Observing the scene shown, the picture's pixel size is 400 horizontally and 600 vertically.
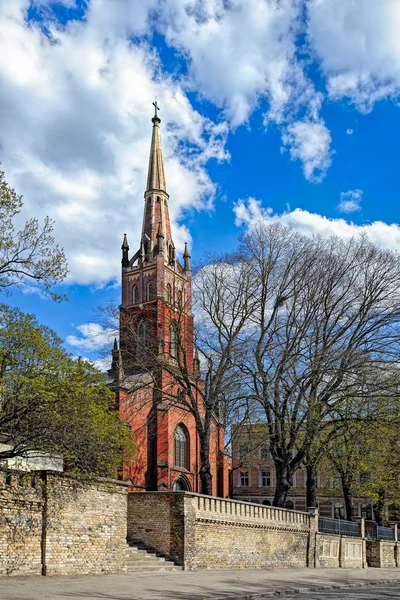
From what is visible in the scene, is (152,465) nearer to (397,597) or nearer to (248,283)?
(248,283)

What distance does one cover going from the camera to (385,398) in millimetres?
26609

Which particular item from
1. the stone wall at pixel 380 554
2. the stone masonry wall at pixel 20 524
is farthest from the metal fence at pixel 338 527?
the stone masonry wall at pixel 20 524

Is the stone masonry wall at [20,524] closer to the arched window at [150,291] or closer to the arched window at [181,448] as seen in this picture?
the arched window at [181,448]

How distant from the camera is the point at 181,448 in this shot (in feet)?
152

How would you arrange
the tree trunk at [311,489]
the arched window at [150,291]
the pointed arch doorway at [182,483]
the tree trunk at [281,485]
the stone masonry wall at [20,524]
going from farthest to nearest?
the arched window at [150,291] < the pointed arch doorway at [182,483] < the tree trunk at [311,489] < the tree trunk at [281,485] < the stone masonry wall at [20,524]

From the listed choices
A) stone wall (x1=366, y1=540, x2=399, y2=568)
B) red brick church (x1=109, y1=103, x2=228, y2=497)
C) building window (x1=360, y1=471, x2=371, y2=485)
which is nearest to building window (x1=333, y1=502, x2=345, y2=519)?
red brick church (x1=109, y1=103, x2=228, y2=497)

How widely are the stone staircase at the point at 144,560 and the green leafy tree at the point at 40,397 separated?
3.80 m

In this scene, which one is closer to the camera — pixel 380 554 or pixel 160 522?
pixel 160 522

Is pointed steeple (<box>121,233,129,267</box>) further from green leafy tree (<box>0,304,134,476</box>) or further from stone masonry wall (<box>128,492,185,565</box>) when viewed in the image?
green leafy tree (<box>0,304,134,476</box>)

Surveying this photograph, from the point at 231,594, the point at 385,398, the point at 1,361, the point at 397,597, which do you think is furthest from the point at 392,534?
the point at 1,361

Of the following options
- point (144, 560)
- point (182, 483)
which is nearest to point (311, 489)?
point (144, 560)

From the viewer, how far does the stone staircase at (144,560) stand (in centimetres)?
1752

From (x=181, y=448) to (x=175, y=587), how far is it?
3252 centimetres

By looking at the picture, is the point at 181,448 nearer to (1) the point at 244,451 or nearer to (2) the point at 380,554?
(1) the point at 244,451
